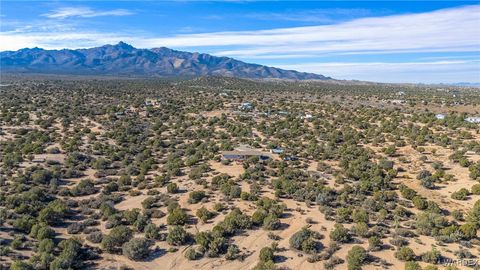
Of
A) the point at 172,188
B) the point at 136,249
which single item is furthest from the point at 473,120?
the point at 136,249

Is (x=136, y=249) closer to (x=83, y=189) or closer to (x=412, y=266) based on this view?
(x=83, y=189)

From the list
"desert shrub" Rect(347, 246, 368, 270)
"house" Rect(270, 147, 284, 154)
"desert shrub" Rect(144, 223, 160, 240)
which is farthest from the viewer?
"house" Rect(270, 147, 284, 154)

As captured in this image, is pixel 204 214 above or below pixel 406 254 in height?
below

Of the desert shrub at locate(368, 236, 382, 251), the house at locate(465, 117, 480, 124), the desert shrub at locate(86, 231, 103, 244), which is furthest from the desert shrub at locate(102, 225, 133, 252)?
the house at locate(465, 117, 480, 124)

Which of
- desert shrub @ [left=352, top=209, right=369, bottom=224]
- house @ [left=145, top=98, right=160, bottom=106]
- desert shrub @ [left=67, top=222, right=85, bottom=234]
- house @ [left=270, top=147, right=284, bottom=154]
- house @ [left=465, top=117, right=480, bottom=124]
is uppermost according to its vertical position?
house @ [left=465, top=117, right=480, bottom=124]

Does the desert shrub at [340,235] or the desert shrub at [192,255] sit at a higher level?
the desert shrub at [340,235]

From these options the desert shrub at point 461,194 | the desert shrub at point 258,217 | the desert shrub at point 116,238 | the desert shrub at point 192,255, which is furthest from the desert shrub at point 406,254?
the desert shrub at point 116,238

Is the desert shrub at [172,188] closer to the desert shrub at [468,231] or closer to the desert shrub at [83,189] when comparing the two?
the desert shrub at [83,189]

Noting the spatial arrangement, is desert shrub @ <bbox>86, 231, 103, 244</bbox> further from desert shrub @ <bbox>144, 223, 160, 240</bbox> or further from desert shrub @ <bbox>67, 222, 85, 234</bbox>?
desert shrub @ <bbox>144, 223, 160, 240</bbox>

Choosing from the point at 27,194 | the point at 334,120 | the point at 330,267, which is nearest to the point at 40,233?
the point at 27,194
